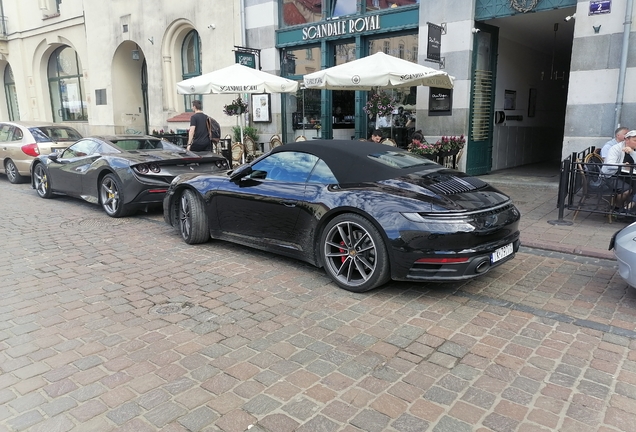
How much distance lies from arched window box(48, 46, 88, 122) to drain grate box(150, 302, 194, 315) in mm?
20896

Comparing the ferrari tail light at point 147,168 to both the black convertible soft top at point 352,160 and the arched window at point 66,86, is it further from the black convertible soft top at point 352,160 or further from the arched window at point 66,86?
the arched window at point 66,86

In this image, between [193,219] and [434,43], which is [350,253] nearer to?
[193,219]

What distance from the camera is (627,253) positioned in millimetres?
4406

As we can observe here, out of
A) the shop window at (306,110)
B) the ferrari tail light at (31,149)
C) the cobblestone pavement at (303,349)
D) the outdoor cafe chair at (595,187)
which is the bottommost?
the cobblestone pavement at (303,349)

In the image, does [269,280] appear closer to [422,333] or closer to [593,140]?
[422,333]

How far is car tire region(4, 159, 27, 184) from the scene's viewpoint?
41.5 ft

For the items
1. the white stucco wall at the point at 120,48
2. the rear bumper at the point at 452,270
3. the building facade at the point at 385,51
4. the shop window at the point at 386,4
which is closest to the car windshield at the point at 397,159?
the rear bumper at the point at 452,270

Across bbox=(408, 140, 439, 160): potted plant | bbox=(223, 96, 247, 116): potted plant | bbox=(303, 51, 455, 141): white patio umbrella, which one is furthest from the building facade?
bbox=(408, 140, 439, 160): potted plant

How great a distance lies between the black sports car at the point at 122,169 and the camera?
318 inches

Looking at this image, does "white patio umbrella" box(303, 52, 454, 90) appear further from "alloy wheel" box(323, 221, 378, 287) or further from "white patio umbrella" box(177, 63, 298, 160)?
"alloy wheel" box(323, 221, 378, 287)

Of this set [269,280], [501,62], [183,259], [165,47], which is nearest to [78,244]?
[183,259]

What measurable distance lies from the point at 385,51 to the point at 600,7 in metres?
5.00

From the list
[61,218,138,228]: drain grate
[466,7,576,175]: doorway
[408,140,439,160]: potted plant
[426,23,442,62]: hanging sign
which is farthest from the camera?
[466,7,576,175]: doorway

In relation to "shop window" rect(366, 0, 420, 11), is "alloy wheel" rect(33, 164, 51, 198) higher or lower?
lower
